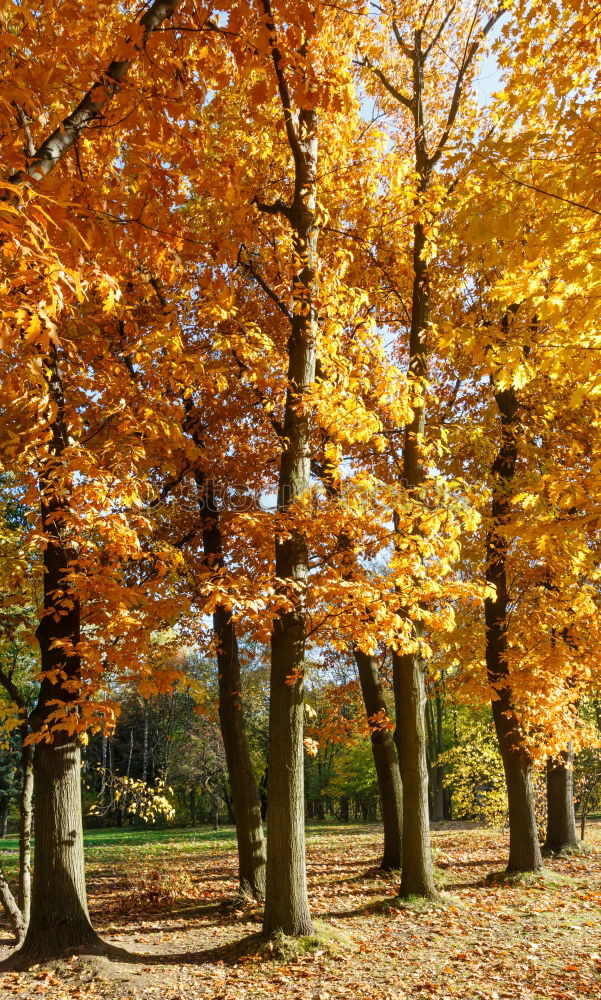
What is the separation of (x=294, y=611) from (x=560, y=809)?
868cm

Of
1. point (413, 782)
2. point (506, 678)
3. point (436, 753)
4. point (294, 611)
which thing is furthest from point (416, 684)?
point (436, 753)

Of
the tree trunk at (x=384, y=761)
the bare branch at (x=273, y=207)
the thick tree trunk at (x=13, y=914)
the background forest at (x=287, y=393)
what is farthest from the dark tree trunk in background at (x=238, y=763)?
the bare branch at (x=273, y=207)

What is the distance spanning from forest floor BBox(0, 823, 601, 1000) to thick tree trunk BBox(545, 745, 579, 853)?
2.91 feet

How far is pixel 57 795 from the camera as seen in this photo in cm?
582

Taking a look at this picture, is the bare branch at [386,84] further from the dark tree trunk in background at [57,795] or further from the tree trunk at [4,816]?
the tree trunk at [4,816]

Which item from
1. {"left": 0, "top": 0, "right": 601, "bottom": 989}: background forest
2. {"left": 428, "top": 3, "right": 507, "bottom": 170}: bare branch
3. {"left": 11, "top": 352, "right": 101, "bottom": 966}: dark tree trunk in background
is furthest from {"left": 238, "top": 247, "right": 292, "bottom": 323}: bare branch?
{"left": 11, "top": 352, "right": 101, "bottom": 966}: dark tree trunk in background

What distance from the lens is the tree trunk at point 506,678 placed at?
9.20 meters

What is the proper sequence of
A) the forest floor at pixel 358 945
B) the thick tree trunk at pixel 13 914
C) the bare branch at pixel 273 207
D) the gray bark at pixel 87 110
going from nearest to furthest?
1. the gray bark at pixel 87 110
2. the forest floor at pixel 358 945
3. the thick tree trunk at pixel 13 914
4. the bare branch at pixel 273 207

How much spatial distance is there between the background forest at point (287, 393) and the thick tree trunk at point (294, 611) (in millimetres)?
35

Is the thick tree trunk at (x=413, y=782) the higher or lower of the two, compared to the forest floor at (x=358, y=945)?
higher

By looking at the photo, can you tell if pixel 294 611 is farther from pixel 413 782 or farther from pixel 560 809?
pixel 560 809

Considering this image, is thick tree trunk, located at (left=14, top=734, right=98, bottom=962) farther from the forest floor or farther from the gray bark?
the gray bark

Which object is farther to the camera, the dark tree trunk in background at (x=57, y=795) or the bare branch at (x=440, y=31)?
the bare branch at (x=440, y=31)

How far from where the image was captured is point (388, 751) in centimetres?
1066
